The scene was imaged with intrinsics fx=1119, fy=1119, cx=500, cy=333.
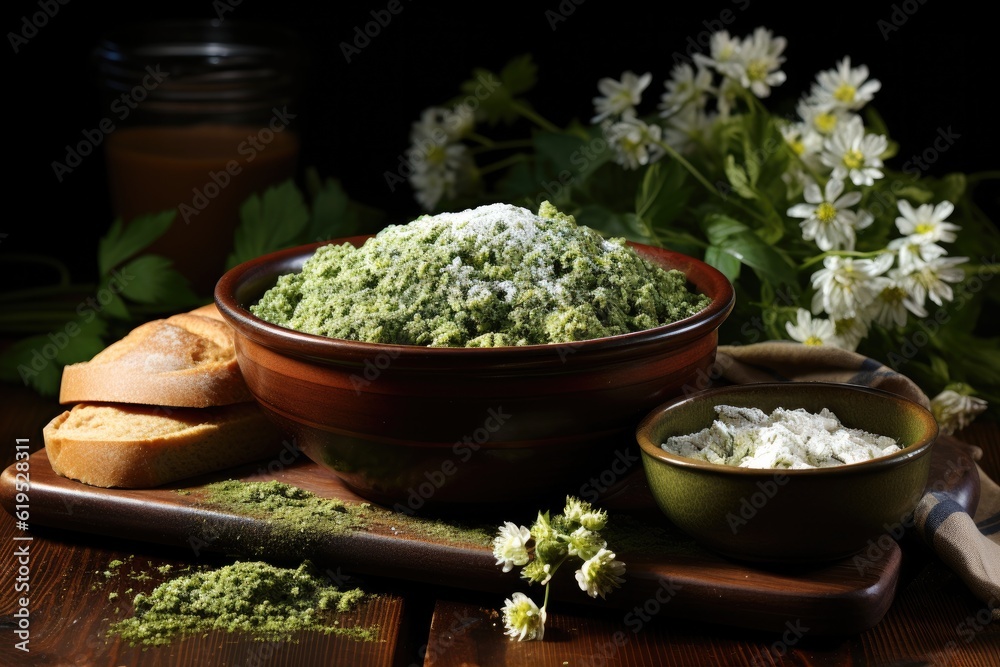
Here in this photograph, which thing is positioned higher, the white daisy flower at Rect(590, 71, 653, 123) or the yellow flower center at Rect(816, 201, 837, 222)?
the white daisy flower at Rect(590, 71, 653, 123)

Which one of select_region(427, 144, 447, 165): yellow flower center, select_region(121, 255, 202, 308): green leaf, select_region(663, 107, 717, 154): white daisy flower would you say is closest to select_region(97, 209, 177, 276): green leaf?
select_region(121, 255, 202, 308): green leaf

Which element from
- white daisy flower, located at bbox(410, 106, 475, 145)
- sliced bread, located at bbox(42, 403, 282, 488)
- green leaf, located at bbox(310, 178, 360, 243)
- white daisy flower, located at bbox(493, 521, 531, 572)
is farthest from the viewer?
white daisy flower, located at bbox(410, 106, 475, 145)

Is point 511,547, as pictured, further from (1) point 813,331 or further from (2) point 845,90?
(2) point 845,90

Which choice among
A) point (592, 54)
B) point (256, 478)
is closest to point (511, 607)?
point (256, 478)

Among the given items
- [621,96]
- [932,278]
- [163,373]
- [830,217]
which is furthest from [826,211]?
[163,373]

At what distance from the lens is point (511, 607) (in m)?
1.49

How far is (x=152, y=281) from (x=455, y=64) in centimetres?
117

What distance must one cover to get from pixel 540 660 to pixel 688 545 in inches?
12.0

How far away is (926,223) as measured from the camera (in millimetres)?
2164

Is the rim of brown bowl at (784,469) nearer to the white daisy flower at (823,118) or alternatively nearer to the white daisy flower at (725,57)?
the white daisy flower at (823,118)

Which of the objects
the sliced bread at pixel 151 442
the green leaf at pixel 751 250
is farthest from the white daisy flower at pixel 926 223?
the sliced bread at pixel 151 442

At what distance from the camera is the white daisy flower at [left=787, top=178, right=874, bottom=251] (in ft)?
7.23

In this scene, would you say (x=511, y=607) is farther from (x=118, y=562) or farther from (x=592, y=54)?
(x=592, y=54)

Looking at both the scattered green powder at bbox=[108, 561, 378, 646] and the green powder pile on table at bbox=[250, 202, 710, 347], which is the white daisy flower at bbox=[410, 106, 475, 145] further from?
the scattered green powder at bbox=[108, 561, 378, 646]
